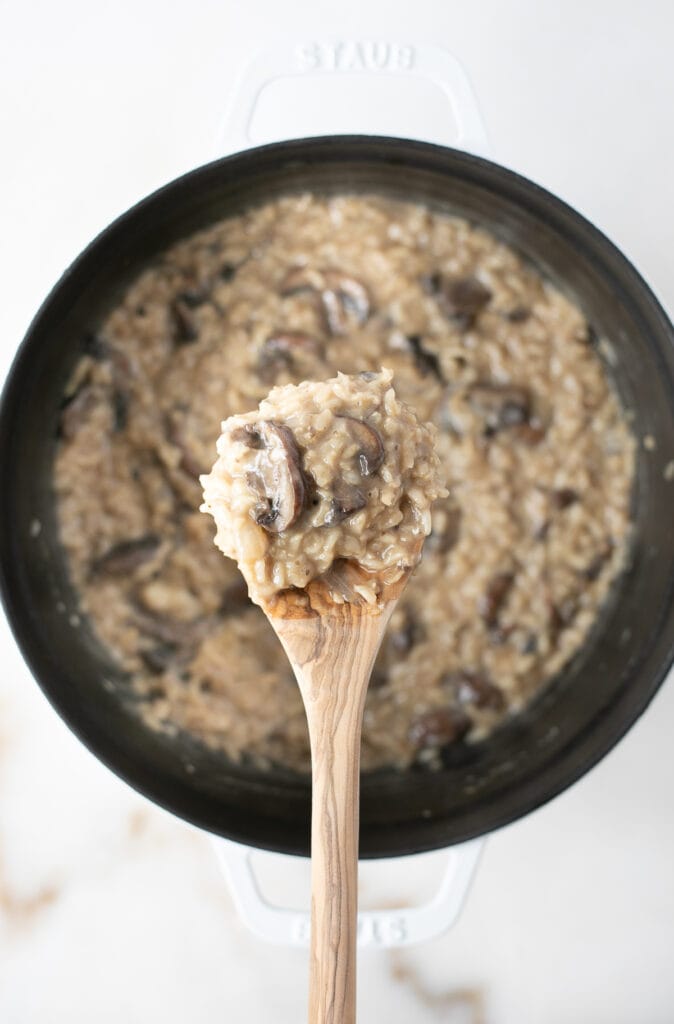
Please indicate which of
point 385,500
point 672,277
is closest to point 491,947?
point 385,500

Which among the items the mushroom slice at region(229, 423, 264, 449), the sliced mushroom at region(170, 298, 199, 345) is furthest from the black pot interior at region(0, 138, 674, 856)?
the mushroom slice at region(229, 423, 264, 449)

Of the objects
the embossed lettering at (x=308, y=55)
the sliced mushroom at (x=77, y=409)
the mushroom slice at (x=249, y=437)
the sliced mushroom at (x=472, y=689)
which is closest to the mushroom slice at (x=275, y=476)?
the mushroom slice at (x=249, y=437)

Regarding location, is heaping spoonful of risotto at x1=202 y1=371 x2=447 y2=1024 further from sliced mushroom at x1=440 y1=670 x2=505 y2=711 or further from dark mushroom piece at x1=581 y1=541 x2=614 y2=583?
dark mushroom piece at x1=581 y1=541 x2=614 y2=583

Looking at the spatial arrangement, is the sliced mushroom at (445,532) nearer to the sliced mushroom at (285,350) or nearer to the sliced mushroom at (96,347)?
the sliced mushroom at (285,350)

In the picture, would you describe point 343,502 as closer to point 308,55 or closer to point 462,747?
point 462,747

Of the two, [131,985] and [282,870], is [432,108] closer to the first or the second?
[282,870]

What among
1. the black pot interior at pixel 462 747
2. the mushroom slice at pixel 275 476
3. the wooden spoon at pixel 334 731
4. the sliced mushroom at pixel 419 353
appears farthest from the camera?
the sliced mushroom at pixel 419 353
